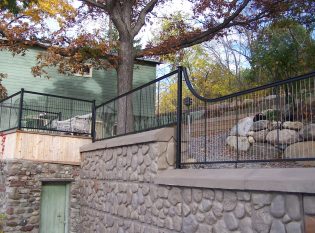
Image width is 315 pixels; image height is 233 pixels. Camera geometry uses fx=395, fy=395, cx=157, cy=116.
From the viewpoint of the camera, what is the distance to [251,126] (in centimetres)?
529

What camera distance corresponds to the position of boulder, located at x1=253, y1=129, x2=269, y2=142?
16.5ft

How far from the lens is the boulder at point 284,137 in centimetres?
451

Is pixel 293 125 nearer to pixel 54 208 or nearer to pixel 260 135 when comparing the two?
pixel 260 135

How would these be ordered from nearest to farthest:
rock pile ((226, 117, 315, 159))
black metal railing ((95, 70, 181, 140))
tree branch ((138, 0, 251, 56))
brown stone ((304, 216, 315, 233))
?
brown stone ((304, 216, 315, 233)) < rock pile ((226, 117, 315, 159)) < black metal railing ((95, 70, 181, 140)) < tree branch ((138, 0, 251, 56))

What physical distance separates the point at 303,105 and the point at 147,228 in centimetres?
365

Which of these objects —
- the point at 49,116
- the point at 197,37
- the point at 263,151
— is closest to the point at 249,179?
the point at 263,151

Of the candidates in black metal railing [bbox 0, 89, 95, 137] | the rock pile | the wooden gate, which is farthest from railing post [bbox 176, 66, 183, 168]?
the wooden gate

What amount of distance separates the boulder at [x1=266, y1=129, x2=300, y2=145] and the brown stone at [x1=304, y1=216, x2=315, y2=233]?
1006mm

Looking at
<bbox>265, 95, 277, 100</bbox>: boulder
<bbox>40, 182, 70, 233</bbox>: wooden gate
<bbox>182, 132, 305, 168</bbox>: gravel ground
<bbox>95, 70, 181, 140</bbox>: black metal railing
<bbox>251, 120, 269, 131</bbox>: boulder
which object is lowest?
<bbox>40, 182, 70, 233</bbox>: wooden gate

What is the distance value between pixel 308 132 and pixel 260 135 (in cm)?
85

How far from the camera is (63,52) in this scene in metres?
13.7

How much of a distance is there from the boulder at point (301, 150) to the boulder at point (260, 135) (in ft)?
1.49

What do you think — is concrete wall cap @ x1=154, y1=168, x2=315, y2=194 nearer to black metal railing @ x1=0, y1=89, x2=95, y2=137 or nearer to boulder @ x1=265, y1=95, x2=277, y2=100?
boulder @ x1=265, y1=95, x2=277, y2=100

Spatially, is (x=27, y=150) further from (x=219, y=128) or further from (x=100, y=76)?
(x=100, y=76)
